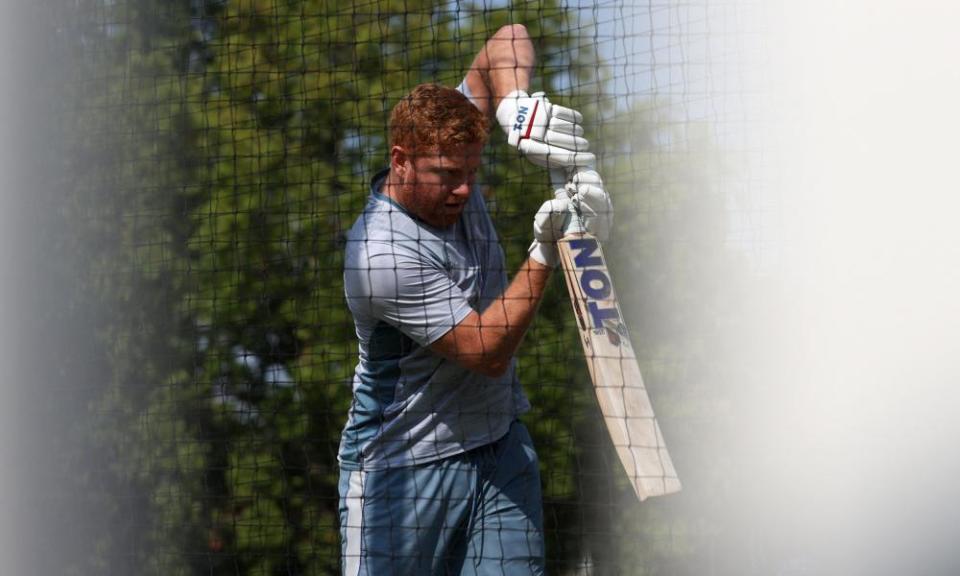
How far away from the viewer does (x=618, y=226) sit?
2701 mm

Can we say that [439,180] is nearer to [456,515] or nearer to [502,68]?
[502,68]

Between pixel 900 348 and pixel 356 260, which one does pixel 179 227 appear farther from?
pixel 900 348

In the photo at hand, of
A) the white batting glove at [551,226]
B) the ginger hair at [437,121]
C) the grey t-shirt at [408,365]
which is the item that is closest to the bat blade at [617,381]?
the white batting glove at [551,226]

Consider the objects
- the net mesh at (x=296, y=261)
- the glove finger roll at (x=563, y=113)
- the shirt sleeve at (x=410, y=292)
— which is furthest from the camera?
the net mesh at (x=296, y=261)

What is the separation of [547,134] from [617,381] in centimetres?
42

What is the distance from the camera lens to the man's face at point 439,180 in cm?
215

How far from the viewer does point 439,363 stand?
2.20 m

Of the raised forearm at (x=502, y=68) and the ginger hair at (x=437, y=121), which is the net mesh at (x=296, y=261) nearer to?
the raised forearm at (x=502, y=68)

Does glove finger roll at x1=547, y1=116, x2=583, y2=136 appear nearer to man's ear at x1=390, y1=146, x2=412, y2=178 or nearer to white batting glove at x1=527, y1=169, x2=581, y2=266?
white batting glove at x1=527, y1=169, x2=581, y2=266

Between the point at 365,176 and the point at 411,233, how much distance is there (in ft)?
1.88

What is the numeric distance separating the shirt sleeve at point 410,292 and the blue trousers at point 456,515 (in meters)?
0.23

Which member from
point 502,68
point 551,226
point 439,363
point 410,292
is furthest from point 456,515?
point 502,68

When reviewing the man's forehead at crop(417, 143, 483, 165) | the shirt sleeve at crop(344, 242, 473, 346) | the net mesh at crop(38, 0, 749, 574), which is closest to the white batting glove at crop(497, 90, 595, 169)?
the man's forehead at crop(417, 143, 483, 165)

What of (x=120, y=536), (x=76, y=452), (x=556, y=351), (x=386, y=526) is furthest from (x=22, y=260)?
(x=556, y=351)
